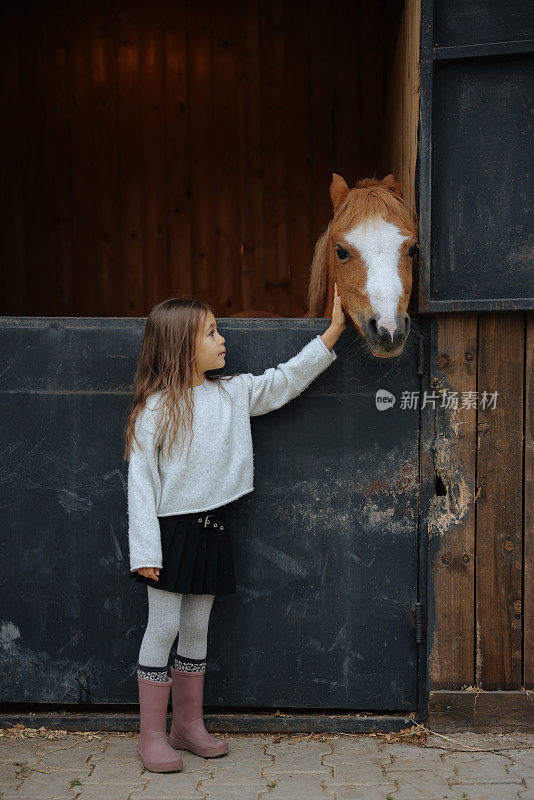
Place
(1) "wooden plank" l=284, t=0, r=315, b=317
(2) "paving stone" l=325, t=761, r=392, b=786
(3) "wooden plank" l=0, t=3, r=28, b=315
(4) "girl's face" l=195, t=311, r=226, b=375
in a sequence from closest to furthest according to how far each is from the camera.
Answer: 1. (2) "paving stone" l=325, t=761, r=392, b=786
2. (4) "girl's face" l=195, t=311, r=226, b=375
3. (1) "wooden plank" l=284, t=0, r=315, b=317
4. (3) "wooden plank" l=0, t=3, r=28, b=315

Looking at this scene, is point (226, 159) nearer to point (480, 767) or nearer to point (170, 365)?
point (170, 365)

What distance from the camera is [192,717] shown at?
2564mm

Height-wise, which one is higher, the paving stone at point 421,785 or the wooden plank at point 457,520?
the wooden plank at point 457,520

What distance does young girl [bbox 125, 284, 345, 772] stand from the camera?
2.43 meters

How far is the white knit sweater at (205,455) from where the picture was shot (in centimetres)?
239

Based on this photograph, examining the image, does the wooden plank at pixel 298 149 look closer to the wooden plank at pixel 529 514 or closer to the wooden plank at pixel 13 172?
the wooden plank at pixel 13 172

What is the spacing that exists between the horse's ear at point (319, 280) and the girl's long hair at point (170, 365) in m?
0.72

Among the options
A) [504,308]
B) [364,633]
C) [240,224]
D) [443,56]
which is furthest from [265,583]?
[240,224]

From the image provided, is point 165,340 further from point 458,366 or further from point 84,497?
point 458,366

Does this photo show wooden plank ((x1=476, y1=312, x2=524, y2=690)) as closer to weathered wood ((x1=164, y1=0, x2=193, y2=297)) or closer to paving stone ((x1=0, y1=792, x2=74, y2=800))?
paving stone ((x1=0, y1=792, x2=74, y2=800))

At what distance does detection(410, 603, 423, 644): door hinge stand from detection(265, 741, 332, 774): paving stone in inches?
19.7

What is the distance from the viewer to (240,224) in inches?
219

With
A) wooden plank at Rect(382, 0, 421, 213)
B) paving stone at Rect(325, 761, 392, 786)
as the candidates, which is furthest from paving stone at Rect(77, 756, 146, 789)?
wooden plank at Rect(382, 0, 421, 213)

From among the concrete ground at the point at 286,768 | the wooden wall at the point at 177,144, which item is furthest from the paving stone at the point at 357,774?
the wooden wall at the point at 177,144
